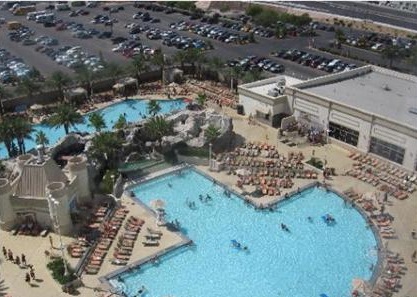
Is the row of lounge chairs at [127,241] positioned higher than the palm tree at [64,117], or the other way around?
the palm tree at [64,117]

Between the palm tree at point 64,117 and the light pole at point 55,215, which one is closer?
the light pole at point 55,215

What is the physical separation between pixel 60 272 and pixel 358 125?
3613cm

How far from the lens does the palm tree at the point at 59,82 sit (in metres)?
72.5

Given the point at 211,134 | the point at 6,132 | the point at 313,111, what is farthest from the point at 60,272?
the point at 313,111

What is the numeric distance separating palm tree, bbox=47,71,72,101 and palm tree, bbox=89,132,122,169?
21321mm

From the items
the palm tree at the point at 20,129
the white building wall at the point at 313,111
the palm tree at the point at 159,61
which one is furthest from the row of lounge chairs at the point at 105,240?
the palm tree at the point at 159,61

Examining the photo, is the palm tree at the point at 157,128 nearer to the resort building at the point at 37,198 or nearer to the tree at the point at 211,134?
the tree at the point at 211,134

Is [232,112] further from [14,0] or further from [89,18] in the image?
[14,0]

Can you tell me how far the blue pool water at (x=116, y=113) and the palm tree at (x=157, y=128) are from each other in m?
10.5

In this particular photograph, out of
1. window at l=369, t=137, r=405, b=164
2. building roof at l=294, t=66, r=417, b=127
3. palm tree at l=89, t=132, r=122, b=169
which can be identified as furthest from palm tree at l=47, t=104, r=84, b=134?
window at l=369, t=137, r=405, b=164

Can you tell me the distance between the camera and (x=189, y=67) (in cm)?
8600

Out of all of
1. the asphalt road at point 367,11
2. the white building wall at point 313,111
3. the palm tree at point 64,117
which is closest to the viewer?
the palm tree at point 64,117

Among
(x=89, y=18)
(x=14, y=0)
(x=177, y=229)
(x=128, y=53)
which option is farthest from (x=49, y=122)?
(x=14, y=0)

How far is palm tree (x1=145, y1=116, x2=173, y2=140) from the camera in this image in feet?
189
